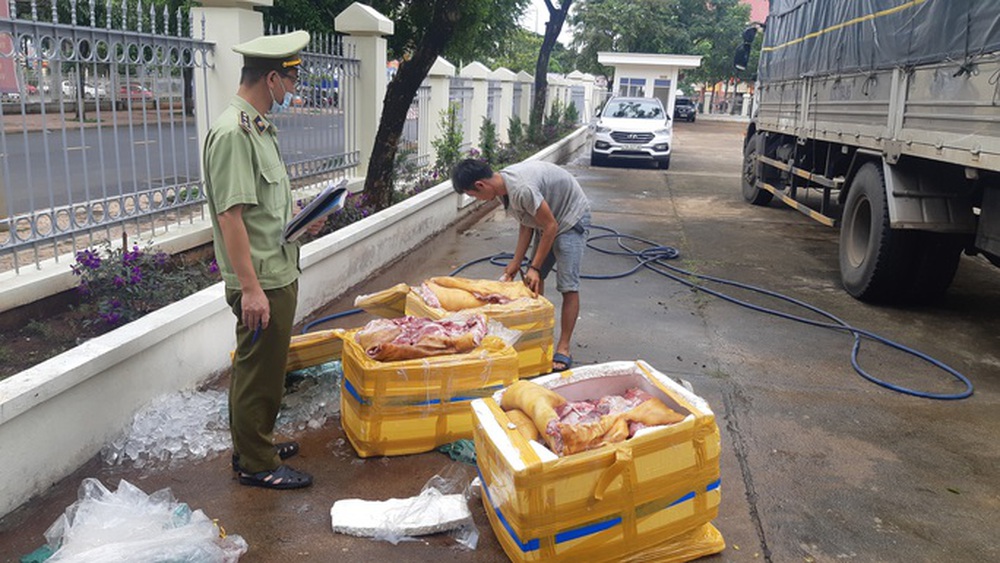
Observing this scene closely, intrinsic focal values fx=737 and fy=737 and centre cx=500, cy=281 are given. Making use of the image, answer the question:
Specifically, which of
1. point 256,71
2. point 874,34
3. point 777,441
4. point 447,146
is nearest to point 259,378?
point 256,71

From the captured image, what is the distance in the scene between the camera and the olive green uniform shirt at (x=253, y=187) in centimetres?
268

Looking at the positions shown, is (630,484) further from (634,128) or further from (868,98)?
(634,128)

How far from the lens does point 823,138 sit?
25.3 feet

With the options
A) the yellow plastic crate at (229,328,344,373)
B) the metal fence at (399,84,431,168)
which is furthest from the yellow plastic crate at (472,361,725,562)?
the metal fence at (399,84,431,168)

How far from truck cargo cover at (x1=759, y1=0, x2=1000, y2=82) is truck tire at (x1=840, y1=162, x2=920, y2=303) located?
101cm

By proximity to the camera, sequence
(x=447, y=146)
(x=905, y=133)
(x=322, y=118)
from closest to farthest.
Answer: (x=905, y=133), (x=322, y=118), (x=447, y=146)

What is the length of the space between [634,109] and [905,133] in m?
11.8

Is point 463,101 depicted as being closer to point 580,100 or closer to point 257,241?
point 257,241

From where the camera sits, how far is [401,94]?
739 centimetres

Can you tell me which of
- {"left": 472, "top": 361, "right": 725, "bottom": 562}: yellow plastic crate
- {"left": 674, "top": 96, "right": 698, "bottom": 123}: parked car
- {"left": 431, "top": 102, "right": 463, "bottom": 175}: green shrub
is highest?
{"left": 674, "top": 96, "right": 698, "bottom": 123}: parked car

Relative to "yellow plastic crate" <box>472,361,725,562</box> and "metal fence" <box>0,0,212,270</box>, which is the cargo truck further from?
"metal fence" <box>0,0,212,270</box>

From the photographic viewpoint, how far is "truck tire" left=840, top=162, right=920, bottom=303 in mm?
5840

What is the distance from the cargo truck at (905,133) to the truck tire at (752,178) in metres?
2.74

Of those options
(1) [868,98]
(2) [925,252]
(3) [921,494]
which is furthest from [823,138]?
(3) [921,494]
